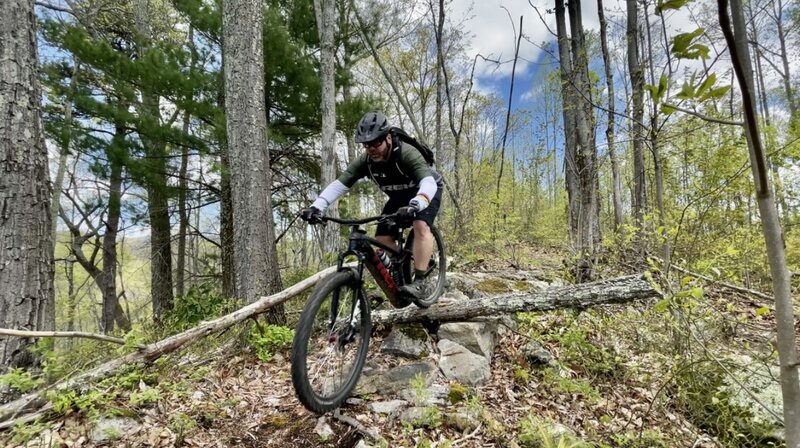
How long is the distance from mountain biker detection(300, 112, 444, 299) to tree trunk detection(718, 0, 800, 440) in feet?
7.34

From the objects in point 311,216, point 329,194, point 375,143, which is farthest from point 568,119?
point 311,216

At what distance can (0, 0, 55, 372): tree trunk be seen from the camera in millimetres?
3117

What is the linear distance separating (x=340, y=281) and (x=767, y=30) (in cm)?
2389

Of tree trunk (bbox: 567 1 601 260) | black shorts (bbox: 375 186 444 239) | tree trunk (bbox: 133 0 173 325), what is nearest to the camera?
black shorts (bbox: 375 186 444 239)

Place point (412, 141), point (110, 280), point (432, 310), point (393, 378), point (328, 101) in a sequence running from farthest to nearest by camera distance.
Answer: point (110, 280)
point (328, 101)
point (432, 310)
point (412, 141)
point (393, 378)

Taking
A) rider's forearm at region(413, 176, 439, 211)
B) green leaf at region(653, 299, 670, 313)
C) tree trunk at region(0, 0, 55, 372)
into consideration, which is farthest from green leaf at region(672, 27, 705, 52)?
tree trunk at region(0, 0, 55, 372)

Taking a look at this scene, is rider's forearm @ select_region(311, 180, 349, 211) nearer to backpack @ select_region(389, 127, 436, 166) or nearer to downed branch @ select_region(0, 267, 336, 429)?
backpack @ select_region(389, 127, 436, 166)

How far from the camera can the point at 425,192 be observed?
3.20 metres

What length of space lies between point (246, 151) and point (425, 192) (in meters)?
2.23

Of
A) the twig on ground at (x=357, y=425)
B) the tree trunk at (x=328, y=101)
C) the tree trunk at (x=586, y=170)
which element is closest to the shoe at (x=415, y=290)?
the twig on ground at (x=357, y=425)

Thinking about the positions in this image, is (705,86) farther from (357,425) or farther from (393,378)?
(393,378)

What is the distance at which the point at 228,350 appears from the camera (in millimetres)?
4016

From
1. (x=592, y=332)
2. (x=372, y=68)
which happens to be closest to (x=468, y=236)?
(x=592, y=332)

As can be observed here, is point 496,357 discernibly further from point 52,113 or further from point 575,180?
Answer: point 52,113
